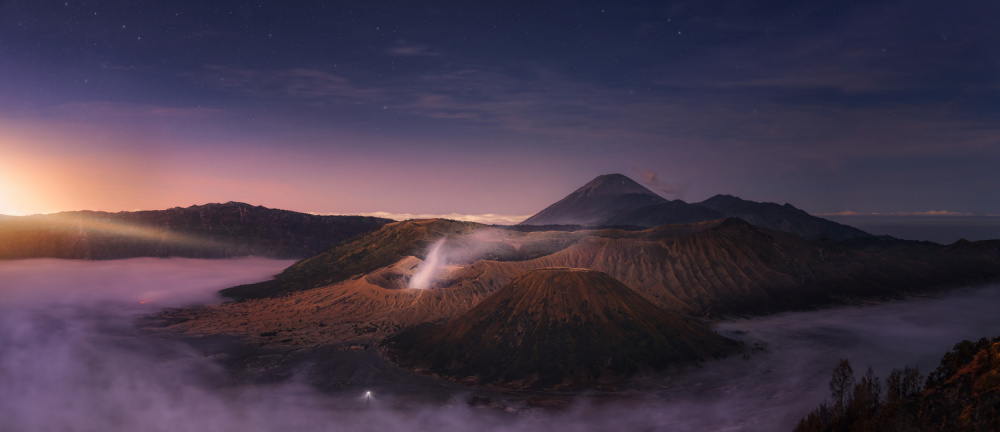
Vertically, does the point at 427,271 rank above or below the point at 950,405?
above

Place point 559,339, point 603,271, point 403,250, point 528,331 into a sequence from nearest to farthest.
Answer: point 559,339
point 528,331
point 603,271
point 403,250

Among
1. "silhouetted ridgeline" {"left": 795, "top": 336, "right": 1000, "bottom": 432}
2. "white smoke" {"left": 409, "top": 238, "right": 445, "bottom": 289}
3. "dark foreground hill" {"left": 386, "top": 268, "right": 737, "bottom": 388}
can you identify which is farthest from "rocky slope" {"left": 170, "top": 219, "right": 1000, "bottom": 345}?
"silhouetted ridgeline" {"left": 795, "top": 336, "right": 1000, "bottom": 432}

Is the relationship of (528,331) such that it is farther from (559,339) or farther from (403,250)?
(403,250)

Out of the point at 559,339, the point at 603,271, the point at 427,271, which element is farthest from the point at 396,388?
the point at 603,271


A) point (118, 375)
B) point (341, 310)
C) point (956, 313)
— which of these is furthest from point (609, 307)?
point (956, 313)

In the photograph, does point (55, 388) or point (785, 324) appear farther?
point (785, 324)

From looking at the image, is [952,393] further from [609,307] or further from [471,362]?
[471,362]

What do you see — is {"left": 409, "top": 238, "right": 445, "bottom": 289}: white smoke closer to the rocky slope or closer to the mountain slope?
the rocky slope
